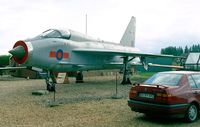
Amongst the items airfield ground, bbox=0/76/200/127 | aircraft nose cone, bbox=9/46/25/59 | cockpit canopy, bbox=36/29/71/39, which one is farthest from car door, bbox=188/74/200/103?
cockpit canopy, bbox=36/29/71/39

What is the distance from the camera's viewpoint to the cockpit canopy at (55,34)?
683 inches

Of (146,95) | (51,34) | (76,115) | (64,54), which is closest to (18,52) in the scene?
(51,34)

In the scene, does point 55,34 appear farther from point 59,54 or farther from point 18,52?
point 18,52

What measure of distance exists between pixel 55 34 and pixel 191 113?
11.3 metres

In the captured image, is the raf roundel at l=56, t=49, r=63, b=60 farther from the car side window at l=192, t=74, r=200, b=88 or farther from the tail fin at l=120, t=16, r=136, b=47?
→ the tail fin at l=120, t=16, r=136, b=47

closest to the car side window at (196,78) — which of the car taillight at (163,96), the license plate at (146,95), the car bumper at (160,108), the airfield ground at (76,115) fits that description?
the car bumper at (160,108)

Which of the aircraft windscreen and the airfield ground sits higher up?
the aircraft windscreen

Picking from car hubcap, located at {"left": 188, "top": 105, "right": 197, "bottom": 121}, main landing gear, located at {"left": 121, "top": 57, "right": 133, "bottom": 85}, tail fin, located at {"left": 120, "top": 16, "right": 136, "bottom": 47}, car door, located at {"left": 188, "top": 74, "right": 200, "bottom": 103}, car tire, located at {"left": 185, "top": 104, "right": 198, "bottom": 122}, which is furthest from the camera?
tail fin, located at {"left": 120, "top": 16, "right": 136, "bottom": 47}

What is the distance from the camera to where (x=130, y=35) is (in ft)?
98.5

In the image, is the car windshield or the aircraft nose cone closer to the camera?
the car windshield

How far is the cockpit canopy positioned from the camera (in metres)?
17.4

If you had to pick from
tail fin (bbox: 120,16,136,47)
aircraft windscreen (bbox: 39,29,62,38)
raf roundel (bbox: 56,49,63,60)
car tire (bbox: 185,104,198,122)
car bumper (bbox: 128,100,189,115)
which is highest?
Result: tail fin (bbox: 120,16,136,47)

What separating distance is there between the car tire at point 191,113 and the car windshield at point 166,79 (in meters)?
0.85

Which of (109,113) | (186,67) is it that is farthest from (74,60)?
(186,67)
